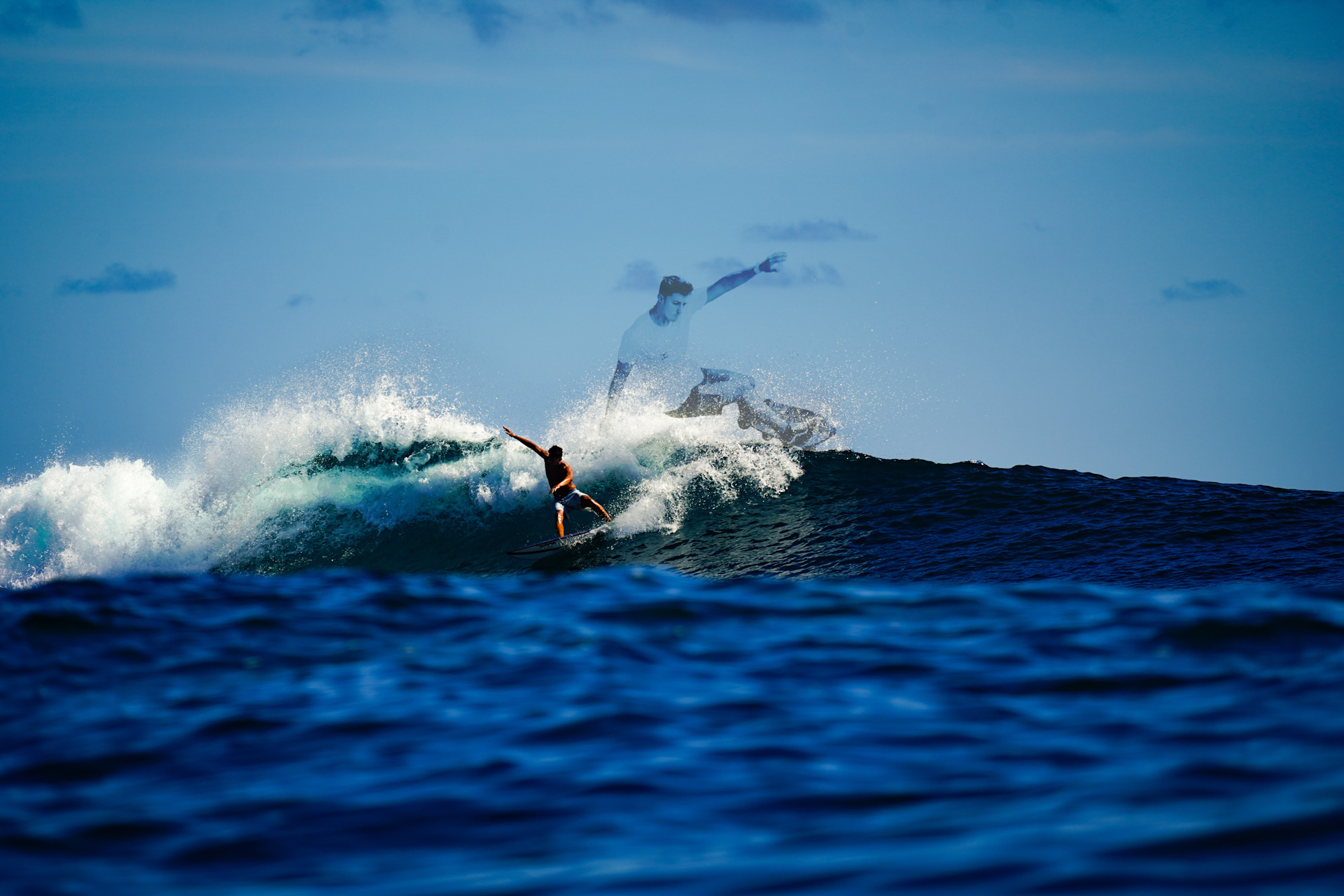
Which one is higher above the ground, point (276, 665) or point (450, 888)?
point (276, 665)

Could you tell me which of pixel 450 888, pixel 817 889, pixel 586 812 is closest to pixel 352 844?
pixel 450 888

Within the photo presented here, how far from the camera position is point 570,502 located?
14156mm

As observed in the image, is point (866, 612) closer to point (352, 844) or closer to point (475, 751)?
point (475, 751)

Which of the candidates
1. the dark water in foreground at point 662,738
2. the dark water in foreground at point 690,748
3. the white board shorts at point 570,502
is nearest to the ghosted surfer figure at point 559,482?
the white board shorts at point 570,502

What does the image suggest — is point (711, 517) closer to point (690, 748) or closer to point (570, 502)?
point (570, 502)

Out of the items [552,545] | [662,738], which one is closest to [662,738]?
[662,738]

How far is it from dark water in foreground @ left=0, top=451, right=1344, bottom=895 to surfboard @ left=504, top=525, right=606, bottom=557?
5299mm

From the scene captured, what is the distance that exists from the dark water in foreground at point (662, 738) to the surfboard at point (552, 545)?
5.30m

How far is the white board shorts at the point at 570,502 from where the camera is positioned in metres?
14.0

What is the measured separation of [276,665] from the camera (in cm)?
501

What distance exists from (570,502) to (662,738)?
10.6m

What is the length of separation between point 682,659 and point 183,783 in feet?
7.48

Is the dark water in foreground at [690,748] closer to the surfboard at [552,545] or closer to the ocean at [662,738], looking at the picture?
the ocean at [662,738]

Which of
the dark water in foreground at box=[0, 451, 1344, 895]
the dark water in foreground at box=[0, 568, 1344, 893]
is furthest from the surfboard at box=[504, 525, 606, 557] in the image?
the dark water in foreground at box=[0, 568, 1344, 893]
